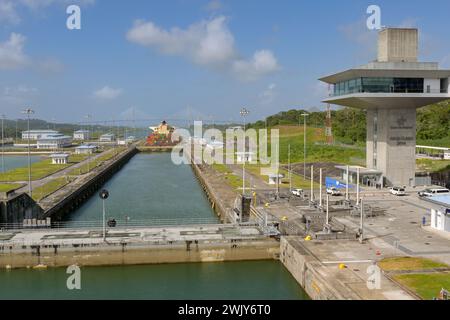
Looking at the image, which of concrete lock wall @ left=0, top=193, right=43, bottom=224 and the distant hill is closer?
concrete lock wall @ left=0, top=193, right=43, bottom=224

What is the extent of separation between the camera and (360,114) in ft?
400

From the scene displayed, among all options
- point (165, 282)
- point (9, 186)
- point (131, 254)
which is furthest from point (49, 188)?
point (165, 282)

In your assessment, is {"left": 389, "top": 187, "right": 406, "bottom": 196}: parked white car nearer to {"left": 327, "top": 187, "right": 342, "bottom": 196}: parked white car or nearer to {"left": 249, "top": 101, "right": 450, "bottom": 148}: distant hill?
{"left": 327, "top": 187, "right": 342, "bottom": 196}: parked white car

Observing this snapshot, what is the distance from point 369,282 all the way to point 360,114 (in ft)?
355

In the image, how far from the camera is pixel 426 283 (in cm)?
1917

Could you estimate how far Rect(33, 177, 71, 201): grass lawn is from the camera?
147ft

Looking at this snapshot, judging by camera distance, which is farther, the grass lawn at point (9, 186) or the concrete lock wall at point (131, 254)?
the grass lawn at point (9, 186)

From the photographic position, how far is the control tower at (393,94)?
4188cm

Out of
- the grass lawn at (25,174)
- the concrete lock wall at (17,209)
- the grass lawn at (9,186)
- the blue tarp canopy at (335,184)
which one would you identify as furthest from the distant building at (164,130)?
the concrete lock wall at (17,209)

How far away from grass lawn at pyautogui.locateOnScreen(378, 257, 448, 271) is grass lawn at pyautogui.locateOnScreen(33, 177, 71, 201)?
31584 mm

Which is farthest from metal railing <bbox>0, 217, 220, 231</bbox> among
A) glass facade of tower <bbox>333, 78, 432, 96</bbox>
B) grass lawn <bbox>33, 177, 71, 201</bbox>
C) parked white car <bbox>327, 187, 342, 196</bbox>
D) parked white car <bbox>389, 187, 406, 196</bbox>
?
glass facade of tower <bbox>333, 78, 432, 96</bbox>

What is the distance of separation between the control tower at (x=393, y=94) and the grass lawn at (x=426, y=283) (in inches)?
946

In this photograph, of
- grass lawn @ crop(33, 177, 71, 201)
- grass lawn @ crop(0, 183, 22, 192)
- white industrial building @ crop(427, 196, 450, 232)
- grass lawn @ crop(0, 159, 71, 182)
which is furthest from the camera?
grass lawn @ crop(0, 159, 71, 182)

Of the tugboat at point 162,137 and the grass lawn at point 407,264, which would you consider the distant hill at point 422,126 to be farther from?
the grass lawn at point 407,264
